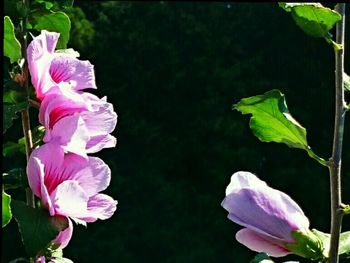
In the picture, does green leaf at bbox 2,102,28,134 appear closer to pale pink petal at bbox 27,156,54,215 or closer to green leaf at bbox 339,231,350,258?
pale pink petal at bbox 27,156,54,215

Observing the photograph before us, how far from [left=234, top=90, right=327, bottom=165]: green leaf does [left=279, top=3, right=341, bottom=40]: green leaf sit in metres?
0.05

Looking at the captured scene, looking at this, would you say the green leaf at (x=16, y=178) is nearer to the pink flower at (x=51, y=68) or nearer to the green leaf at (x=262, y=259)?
the pink flower at (x=51, y=68)

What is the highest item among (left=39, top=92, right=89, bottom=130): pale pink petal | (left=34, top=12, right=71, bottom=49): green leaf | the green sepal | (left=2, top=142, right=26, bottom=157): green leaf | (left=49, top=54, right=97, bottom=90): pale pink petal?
(left=34, top=12, right=71, bottom=49): green leaf

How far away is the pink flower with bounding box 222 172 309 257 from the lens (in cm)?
58

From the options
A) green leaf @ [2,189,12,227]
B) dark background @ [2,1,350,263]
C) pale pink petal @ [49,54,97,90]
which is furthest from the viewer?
dark background @ [2,1,350,263]

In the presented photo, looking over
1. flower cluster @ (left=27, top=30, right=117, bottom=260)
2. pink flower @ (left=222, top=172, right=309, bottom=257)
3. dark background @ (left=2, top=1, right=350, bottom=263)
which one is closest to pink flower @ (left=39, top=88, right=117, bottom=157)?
flower cluster @ (left=27, top=30, right=117, bottom=260)

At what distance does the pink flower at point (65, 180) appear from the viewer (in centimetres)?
57

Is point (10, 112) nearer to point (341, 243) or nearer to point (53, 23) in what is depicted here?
point (53, 23)

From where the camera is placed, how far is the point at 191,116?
347 inches

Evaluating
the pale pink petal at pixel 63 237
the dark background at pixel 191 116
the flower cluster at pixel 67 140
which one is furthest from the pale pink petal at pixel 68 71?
the dark background at pixel 191 116

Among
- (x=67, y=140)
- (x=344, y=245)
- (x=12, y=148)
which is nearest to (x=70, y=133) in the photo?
(x=67, y=140)

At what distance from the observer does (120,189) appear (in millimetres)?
8148

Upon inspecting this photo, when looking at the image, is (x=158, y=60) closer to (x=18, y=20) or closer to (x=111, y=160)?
(x=111, y=160)

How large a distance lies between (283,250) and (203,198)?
750cm
